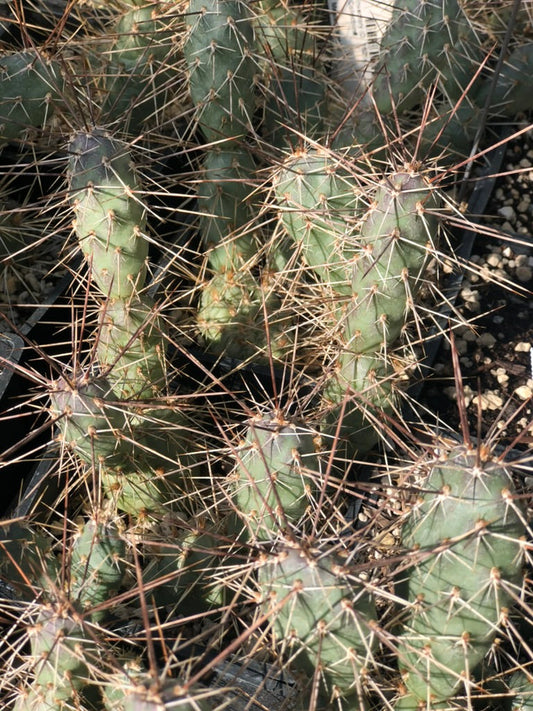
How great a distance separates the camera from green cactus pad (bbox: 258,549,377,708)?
1.07 metres

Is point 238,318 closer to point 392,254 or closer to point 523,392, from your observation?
point 392,254

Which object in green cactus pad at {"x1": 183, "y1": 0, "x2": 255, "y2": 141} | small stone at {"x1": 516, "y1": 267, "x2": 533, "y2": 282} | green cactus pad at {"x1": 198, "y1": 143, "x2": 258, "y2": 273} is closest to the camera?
green cactus pad at {"x1": 183, "y1": 0, "x2": 255, "y2": 141}

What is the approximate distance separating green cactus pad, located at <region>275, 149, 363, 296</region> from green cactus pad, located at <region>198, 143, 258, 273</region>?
19 centimetres

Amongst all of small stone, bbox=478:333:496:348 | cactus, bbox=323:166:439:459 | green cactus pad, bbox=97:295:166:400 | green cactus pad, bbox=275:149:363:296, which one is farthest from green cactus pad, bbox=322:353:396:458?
small stone, bbox=478:333:496:348

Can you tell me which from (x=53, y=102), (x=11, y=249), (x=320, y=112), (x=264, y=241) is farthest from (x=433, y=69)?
(x=11, y=249)

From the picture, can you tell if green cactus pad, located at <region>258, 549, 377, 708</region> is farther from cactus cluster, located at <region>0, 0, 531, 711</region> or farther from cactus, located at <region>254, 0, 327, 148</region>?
cactus, located at <region>254, 0, 327, 148</region>

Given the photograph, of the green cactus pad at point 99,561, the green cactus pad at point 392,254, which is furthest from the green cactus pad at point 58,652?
the green cactus pad at point 392,254

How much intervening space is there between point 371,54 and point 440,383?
0.94 meters

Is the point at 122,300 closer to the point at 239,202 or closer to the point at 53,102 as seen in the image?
→ the point at 239,202

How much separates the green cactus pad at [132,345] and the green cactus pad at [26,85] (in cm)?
55

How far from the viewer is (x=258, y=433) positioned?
130 centimetres

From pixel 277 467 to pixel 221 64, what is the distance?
0.87 m

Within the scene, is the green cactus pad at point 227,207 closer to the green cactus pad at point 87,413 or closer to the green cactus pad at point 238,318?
the green cactus pad at point 238,318

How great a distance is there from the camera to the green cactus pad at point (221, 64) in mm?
1681
